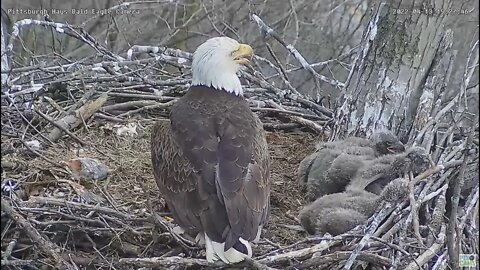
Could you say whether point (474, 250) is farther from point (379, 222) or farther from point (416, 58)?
point (416, 58)

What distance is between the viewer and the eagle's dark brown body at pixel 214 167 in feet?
Result: 11.0

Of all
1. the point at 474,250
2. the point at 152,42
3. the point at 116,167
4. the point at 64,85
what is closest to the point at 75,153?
the point at 116,167

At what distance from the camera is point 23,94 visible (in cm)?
455

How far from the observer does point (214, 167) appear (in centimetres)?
350

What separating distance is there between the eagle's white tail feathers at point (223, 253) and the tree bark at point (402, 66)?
1.37 m

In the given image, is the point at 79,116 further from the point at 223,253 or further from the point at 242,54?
the point at 223,253

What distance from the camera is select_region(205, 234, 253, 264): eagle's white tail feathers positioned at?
10.7 ft

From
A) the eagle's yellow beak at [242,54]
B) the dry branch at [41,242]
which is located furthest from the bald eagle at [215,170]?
the dry branch at [41,242]

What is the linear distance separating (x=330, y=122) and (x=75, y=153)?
60.9 inches

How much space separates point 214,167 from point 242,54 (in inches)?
37.6

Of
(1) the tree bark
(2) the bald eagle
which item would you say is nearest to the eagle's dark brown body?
(2) the bald eagle

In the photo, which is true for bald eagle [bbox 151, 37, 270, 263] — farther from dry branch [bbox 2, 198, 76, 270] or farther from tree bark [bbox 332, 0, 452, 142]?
tree bark [bbox 332, 0, 452, 142]

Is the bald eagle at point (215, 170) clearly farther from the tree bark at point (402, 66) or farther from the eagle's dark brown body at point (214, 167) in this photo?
the tree bark at point (402, 66)

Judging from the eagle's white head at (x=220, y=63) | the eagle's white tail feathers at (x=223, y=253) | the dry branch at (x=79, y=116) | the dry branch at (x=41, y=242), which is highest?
the eagle's white head at (x=220, y=63)
